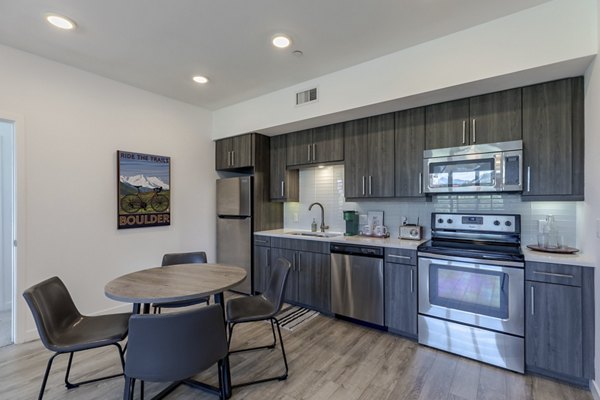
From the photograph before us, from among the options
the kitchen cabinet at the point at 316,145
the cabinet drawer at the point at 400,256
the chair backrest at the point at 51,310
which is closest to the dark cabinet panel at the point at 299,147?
the kitchen cabinet at the point at 316,145

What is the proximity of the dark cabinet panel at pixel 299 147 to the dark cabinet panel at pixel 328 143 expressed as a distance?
8 centimetres

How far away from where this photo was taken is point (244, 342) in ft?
8.87

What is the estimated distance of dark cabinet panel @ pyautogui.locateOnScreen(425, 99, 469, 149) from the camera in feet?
8.73

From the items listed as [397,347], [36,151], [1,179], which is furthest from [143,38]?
[397,347]

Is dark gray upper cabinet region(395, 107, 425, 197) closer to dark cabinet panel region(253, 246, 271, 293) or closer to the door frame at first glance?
dark cabinet panel region(253, 246, 271, 293)

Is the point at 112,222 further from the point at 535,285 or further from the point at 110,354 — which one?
the point at 535,285

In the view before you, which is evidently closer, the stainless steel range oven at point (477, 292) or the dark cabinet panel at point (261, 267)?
the stainless steel range oven at point (477, 292)

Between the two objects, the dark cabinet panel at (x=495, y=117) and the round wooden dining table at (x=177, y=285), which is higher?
the dark cabinet panel at (x=495, y=117)

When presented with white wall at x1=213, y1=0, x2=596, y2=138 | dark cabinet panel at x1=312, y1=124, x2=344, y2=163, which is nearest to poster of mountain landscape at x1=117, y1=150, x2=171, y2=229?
white wall at x1=213, y1=0, x2=596, y2=138

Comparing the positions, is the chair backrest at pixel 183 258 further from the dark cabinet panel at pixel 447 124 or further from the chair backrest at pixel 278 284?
the dark cabinet panel at pixel 447 124

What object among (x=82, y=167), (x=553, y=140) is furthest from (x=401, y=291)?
(x=82, y=167)

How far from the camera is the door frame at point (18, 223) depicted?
2619mm

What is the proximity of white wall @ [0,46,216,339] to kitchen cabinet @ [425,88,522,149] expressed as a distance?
322cm

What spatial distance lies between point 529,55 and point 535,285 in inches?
67.5
